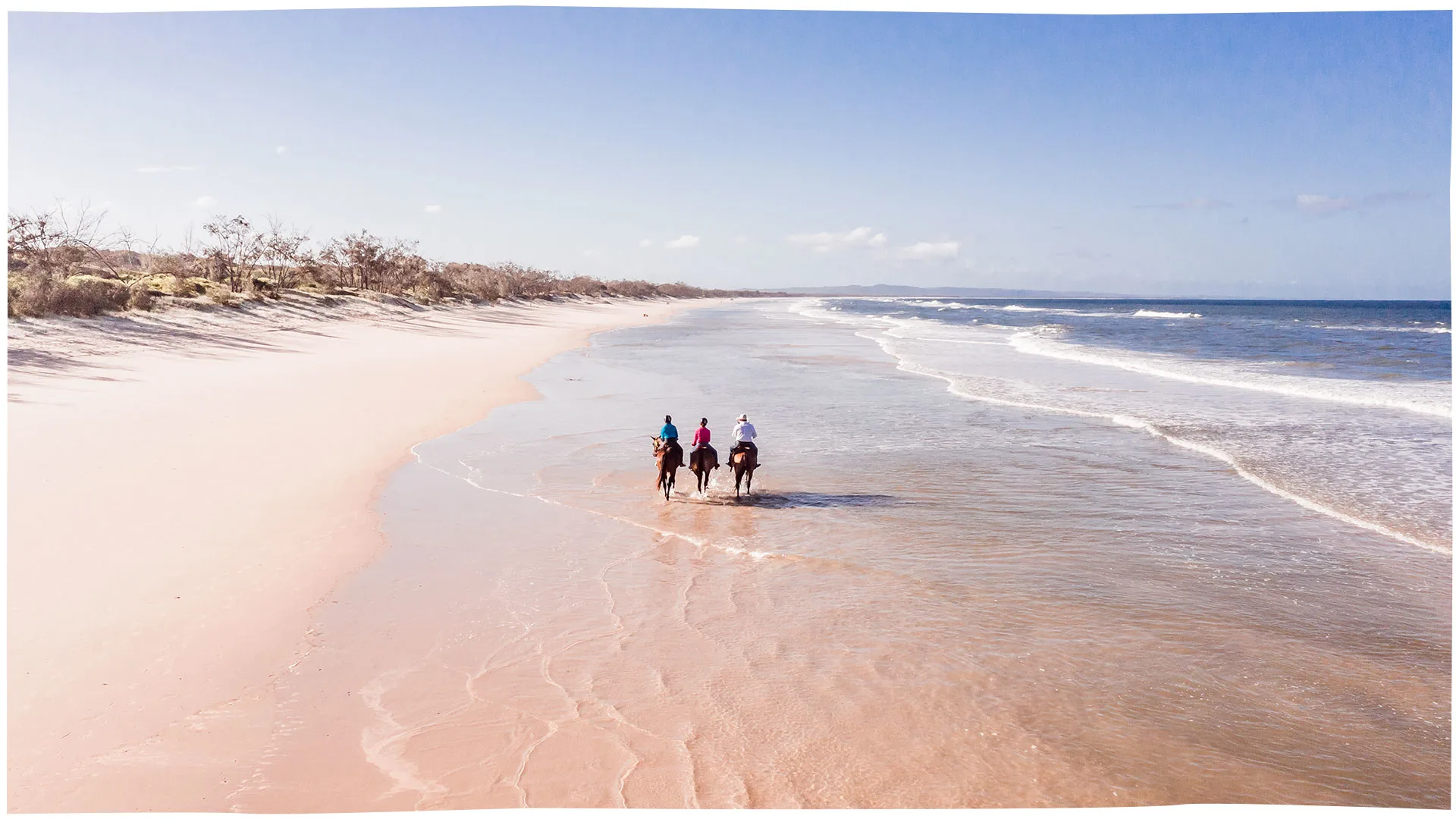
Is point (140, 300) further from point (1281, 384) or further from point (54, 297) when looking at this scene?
point (1281, 384)

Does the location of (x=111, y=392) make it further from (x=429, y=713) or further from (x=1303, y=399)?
(x=1303, y=399)

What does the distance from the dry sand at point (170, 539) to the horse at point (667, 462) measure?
306 cm

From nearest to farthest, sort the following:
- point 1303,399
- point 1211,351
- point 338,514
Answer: point 338,514, point 1303,399, point 1211,351

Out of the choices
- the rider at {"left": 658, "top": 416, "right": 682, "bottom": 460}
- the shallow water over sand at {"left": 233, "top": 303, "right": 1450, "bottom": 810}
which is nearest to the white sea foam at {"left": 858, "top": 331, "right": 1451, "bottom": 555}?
the shallow water over sand at {"left": 233, "top": 303, "right": 1450, "bottom": 810}

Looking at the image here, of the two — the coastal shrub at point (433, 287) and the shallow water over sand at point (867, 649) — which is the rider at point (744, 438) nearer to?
the shallow water over sand at point (867, 649)

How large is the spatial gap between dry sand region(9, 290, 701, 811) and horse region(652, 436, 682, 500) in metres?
3.06

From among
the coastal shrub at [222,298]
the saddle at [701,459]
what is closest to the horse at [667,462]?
the saddle at [701,459]

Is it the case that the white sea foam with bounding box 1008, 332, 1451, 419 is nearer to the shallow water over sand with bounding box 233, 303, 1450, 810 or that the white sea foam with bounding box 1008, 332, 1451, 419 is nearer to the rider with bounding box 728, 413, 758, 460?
the shallow water over sand with bounding box 233, 303, 1450, 810

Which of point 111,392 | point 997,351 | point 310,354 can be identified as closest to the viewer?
point 111,392

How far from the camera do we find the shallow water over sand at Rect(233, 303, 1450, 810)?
422cm

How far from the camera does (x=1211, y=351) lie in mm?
36156

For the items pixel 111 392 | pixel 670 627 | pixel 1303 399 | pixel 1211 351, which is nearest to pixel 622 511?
pixel 670 627

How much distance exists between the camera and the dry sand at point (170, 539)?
4191 mm

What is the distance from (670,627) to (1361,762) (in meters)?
3.97
